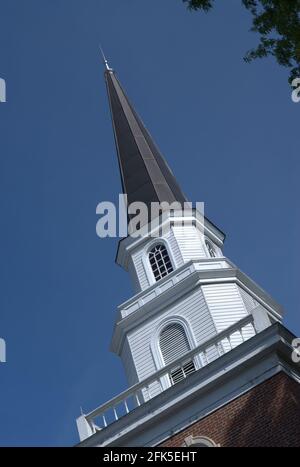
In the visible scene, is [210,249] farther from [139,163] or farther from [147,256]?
[139,163]

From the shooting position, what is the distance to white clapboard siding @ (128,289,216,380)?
22000mm

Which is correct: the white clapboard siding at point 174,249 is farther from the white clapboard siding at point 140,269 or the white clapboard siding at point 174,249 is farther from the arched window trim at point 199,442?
the arched window trim at point 199,442

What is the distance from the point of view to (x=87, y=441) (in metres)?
17.2

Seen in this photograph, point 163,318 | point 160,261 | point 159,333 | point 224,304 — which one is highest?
point 160,261

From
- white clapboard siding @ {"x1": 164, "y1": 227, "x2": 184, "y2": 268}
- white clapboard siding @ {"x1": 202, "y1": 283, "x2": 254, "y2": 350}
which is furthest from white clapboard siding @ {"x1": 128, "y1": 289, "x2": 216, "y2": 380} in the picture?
white clapboard siding @ {"x1": 164, "y1": 227, "x2": 184, "y2": 268}

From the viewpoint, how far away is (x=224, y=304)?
74.5 ft

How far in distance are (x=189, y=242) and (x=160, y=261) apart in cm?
124

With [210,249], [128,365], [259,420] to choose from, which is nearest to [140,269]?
[210,249]

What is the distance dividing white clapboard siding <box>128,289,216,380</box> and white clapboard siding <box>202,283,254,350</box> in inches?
8.3

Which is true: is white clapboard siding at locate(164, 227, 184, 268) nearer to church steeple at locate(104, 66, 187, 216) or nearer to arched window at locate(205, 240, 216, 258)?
arched window at locate(205, 240, 216, 258)

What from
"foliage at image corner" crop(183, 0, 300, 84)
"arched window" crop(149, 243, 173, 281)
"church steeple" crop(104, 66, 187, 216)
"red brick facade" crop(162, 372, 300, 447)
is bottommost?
"red brick facade" crop(162, 372, 300, 447)

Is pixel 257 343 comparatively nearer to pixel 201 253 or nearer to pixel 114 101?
pixel 201 253

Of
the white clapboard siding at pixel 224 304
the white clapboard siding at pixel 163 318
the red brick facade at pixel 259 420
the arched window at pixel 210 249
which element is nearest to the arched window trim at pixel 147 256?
the arched window at pixel 210 249
